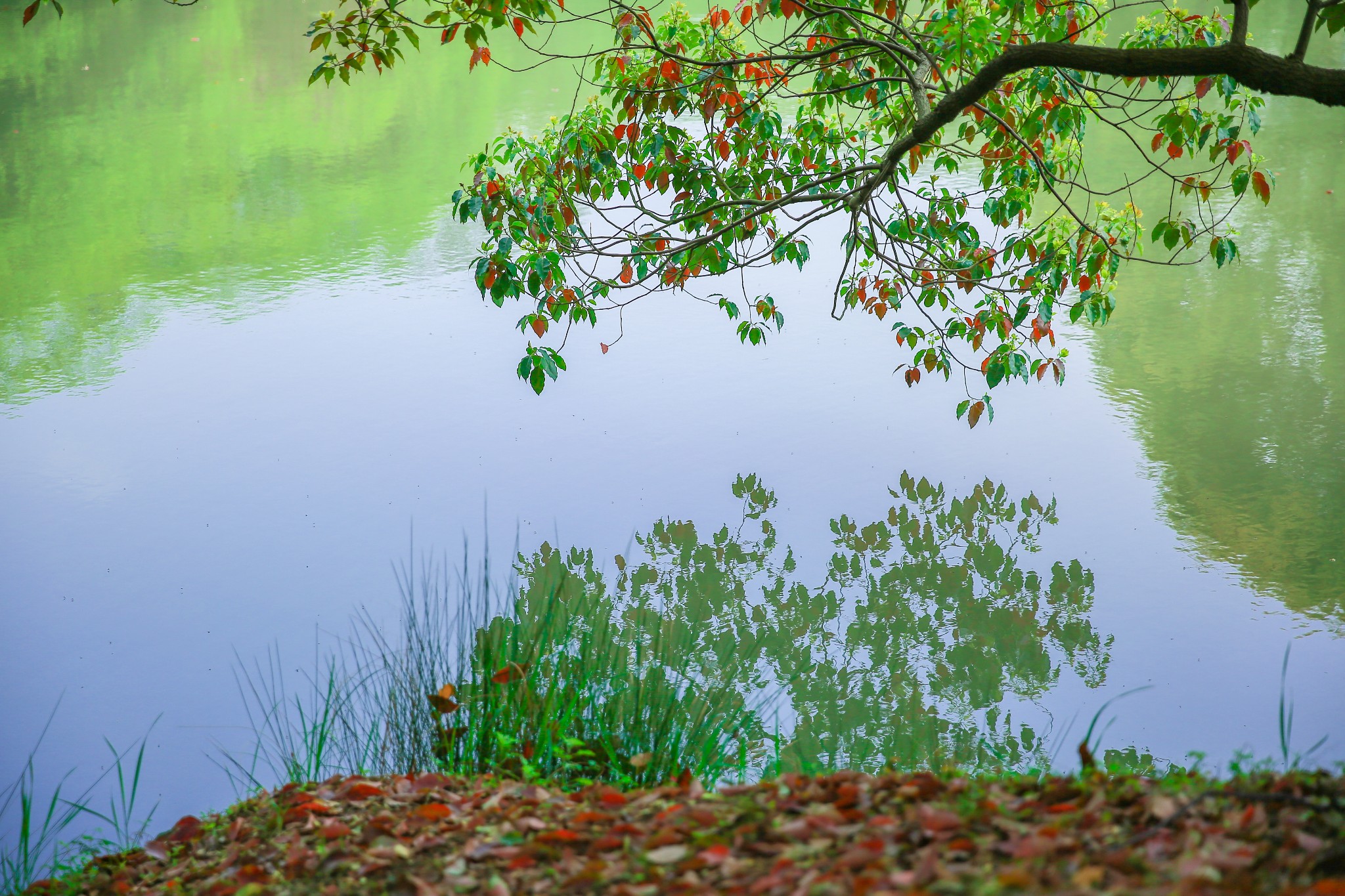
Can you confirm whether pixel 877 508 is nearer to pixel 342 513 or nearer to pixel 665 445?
pixel 665 445

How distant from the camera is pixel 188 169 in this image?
28.0 feet

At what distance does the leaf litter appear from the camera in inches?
46.9

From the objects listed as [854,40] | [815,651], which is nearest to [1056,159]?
[854,40]

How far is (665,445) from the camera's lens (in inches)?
165

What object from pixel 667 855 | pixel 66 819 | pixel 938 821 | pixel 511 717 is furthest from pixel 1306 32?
pixel 66 819

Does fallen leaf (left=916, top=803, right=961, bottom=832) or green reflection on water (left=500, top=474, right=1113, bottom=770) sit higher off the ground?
green reflection on water (left=500, top=474, right=1113, bottom=770)

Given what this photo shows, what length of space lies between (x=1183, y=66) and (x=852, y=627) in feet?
5.46

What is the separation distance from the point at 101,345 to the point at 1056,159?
4.69 m

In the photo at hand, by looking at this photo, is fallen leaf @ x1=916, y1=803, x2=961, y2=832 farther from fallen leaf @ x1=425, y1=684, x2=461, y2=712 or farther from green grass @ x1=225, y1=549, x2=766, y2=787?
Result: fallen leaf @ x1=425, y1=684, x2=461, y2=712

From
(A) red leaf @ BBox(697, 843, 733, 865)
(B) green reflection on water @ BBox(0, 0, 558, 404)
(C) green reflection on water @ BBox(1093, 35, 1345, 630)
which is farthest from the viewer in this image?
(B) green reflection on water @ BBox(0, 0, 558, 404)

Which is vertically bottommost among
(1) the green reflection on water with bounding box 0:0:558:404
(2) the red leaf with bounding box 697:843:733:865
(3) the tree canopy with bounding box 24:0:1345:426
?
(2) the red leaf with bounding box 697:843:733:865

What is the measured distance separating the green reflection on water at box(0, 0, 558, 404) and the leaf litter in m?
3.95

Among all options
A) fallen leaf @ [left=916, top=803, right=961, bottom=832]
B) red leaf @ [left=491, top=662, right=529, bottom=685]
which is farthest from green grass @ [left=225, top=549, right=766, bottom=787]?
fallen leaf @ [left=916, top=803, right=961, bottom=832]

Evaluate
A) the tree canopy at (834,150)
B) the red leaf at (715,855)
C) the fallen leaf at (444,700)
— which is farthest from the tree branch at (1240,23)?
the fallen leaf at (444,700)
